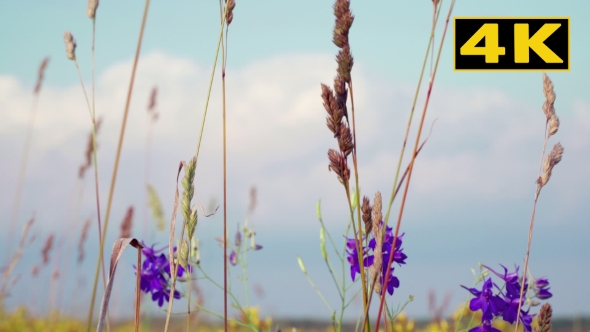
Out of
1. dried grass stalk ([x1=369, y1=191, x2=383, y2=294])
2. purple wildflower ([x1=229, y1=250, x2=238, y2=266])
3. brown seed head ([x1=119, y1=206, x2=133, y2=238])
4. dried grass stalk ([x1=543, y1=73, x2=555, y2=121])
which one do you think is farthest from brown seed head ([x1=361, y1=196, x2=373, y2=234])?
purple wildflower ([x1=229, y1=250, x2=238, y2=266])

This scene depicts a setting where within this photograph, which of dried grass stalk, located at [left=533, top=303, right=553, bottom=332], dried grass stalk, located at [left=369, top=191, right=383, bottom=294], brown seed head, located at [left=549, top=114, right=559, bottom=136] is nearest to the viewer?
dried grass stalk, located at [left=369, top=191, right=383, bottom=294]

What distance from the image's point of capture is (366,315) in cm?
120

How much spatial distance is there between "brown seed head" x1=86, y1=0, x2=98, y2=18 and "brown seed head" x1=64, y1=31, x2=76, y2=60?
240 mm

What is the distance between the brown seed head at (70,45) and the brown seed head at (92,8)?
0.24 m

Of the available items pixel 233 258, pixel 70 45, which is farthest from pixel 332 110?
pixel 233 258

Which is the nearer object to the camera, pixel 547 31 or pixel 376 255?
pixel 376 255

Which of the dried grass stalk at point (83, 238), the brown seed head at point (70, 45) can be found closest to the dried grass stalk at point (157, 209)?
the dried grass stalk at point (83, 238)

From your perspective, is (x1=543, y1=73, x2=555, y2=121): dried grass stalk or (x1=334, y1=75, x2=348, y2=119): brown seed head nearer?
(x1=334, y1=75, x2=348, y2=119): brown seed head

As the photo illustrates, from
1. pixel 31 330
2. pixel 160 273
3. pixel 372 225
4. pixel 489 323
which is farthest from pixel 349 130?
pixel 31 330

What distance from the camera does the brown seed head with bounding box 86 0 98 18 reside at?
1.48 metres

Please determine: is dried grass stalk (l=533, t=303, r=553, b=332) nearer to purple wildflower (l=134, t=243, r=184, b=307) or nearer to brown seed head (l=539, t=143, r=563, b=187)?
brown seed head (l=539, t=143, r=563, b=187)

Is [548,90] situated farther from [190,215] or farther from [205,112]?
[190,215]

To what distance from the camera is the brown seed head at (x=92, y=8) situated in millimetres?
1476

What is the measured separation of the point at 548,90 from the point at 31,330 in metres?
4.27
